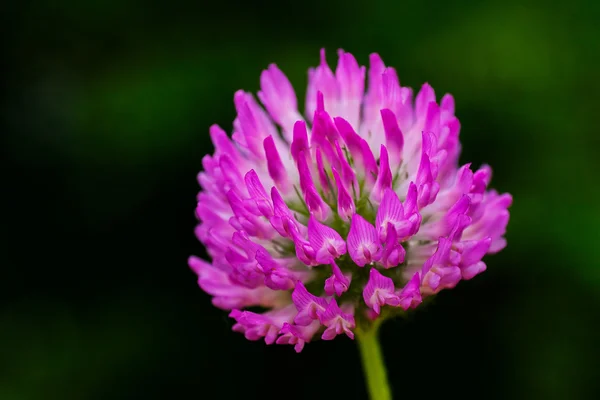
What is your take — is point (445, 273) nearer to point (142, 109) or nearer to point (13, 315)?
point (142, 109)

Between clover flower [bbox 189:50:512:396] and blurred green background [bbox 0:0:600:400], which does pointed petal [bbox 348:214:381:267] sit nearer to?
clover flower [bbox 189:50:512:396]

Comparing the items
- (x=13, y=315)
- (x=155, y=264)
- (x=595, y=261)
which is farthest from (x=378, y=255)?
(x=13, y=315)

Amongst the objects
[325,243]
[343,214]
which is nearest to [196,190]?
[343,214]

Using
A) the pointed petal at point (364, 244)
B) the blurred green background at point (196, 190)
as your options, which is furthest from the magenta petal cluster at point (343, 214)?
the blurred green background at point (196, 190)

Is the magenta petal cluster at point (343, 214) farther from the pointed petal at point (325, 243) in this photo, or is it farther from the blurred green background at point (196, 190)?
the blurred green background at point (196, 190)

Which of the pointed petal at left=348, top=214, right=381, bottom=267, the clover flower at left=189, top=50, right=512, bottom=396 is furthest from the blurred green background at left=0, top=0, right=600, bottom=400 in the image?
the pointed petal at left=348, top=214, right=381, bottom=267

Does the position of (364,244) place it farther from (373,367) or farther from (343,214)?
(373,367)

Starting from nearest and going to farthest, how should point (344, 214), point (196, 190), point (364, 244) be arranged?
point (364, 244)
point (344, 214)
point (196, 190)
